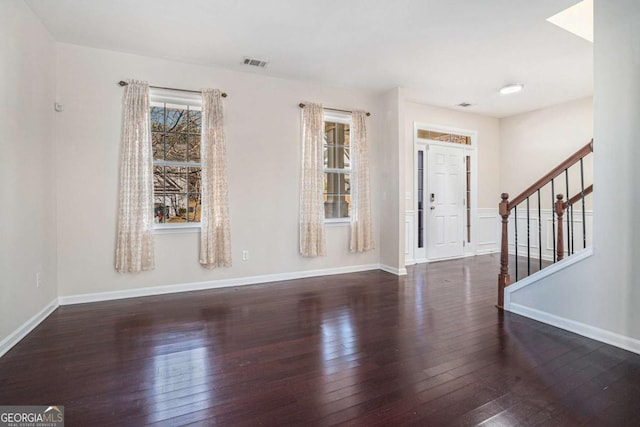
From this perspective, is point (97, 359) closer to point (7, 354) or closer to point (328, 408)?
point (7, 354)

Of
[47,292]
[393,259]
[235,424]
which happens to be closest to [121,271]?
[47,292]

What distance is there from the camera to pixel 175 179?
→ 400cm

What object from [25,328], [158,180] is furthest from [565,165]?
[25,328]

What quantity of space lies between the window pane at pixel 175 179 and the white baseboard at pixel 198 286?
1.18m

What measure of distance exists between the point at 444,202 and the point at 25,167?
579cm

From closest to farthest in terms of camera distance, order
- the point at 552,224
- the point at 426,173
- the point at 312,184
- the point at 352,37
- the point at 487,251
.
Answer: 1. the point at 352,37
2. the point at 312,184
3. the point at 552,224
4. the point at 426,173
5. the point at 487,251

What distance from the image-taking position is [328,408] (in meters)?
1.71

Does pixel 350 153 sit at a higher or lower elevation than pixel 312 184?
higher

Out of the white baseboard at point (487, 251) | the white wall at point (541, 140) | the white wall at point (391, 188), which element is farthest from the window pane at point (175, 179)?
the white wall at point (541, 140)

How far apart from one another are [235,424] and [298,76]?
4.02 metres

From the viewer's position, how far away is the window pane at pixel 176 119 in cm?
395

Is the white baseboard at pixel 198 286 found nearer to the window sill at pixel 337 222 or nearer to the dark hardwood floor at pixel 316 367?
the dark hardwood floor at pixel 316 367

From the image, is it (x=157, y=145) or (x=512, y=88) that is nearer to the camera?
(x=157, y=145)

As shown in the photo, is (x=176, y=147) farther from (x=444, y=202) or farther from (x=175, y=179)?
(x=444, y=202)
